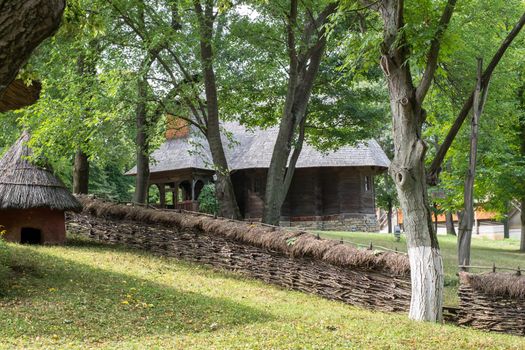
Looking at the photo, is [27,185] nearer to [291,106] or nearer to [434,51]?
[291,106]

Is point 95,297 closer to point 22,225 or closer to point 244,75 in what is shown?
point 22,225

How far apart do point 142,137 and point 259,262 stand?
730 centimetres

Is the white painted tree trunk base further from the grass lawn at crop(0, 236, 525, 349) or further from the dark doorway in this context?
the dark doorway

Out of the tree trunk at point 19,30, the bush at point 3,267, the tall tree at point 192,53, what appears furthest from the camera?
the tall tree at point 192,53

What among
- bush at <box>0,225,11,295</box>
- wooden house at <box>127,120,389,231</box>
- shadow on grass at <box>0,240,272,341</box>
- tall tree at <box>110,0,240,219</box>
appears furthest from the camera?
wooden house at <box>127,120,389,231</box>

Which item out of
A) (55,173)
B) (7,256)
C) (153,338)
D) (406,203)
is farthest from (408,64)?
(55,173)

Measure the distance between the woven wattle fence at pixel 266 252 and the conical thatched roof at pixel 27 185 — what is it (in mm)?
2003

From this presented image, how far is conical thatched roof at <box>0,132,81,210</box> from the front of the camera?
51.9 ft

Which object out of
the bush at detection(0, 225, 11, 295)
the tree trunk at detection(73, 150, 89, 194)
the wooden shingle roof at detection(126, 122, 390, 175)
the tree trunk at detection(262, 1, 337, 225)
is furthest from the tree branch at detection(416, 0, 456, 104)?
the wooden shingle roof at detection(126, 122, 390, 175)

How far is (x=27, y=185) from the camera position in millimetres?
16172

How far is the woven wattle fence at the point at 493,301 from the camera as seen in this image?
925cm

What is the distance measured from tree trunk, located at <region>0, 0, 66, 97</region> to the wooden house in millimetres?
27939

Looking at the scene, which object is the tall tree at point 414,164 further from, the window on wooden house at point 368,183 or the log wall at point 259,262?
the window on wooden house at point 368,183

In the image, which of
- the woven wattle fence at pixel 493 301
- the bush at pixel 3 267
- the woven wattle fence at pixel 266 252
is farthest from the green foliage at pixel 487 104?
the bush at pixel 3 267
